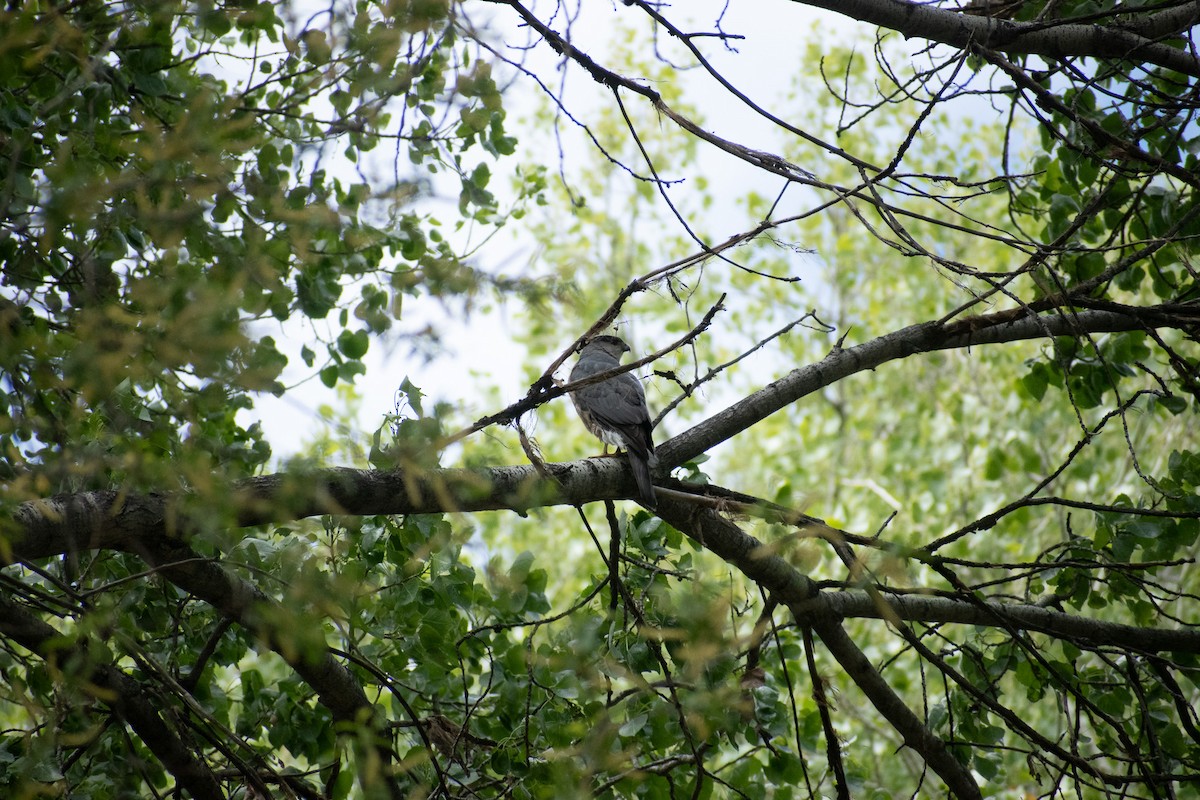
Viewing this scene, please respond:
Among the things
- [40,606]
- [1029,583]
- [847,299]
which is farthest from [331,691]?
[847,299]

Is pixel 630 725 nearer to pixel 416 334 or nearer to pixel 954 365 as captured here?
pixel 416 334

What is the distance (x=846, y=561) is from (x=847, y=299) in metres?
10.2

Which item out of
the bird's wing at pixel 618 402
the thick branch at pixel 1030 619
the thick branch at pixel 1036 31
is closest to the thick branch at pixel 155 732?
the bird's wing at pixel 618 402

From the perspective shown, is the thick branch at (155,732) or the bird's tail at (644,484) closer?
the thick branch at (155,732)

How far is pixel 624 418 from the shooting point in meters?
3.66

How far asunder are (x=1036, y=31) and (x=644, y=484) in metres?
1.82

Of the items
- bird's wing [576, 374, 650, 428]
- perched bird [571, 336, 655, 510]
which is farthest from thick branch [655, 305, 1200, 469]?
bird's wing [576, 374, 650, 428]

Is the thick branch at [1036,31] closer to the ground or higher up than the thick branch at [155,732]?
higher up

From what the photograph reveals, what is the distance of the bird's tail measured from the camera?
2791mm

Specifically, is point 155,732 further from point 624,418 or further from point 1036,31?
point 1036,31

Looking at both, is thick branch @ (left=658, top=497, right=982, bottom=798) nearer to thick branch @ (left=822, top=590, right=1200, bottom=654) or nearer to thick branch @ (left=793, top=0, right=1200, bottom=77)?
thick branch @ (left=822, top=590, right=1200, bottom=654)

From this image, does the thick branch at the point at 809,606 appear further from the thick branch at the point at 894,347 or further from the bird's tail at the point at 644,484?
the thick branch at the point at 894,347

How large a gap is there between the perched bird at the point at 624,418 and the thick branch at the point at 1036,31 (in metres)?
1.30

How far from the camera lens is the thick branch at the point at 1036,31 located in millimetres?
2791
